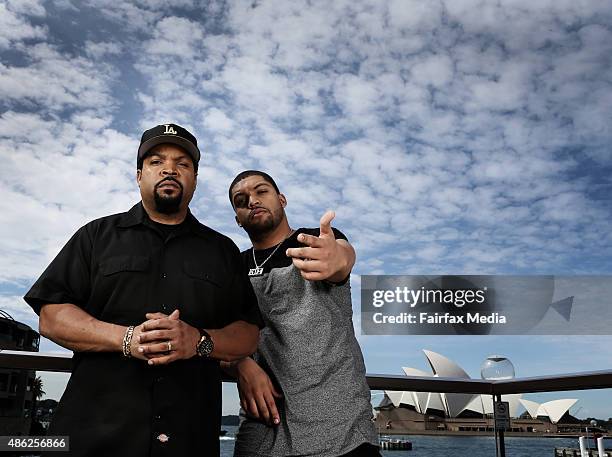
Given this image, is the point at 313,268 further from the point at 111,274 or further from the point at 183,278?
the point at 111,274

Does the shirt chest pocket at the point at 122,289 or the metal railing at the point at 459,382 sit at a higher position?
the shirt chest pocket at the point at 122,289

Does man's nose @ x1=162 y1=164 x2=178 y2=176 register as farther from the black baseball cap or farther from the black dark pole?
the black dark pole

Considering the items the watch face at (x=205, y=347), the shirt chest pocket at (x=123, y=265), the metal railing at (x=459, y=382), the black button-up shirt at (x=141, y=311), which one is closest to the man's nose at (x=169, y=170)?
the black button-up shirt at (x=141, y=311)

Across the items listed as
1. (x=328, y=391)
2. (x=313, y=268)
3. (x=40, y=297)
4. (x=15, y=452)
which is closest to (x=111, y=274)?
(x=40, y=297)

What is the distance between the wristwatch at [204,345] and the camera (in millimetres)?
1372

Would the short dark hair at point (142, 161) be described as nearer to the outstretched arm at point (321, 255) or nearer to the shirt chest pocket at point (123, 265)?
the shirt chest pocket at point (123, 265)

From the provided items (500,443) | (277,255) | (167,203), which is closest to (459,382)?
(500,443)

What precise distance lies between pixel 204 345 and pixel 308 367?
10.6 inches

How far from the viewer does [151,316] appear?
132 centimetres

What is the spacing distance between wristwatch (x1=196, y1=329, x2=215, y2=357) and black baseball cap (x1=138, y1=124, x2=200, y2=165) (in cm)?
49

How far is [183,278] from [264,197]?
1.49ft

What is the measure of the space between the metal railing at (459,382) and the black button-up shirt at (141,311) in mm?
545

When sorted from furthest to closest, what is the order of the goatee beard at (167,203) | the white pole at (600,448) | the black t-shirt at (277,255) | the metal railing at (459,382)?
the white pole at (600,448) → the metal railing at (459,382) → the black t-shirt at (277,255) → the goatee beard at (167,203)

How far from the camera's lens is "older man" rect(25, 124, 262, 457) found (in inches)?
51.5
